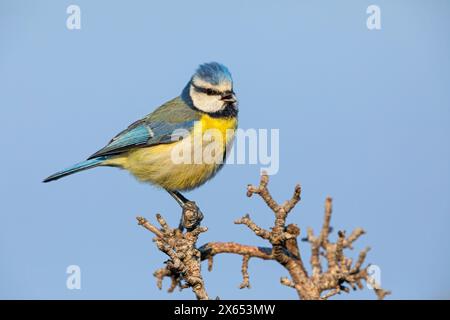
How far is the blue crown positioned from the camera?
5457mm

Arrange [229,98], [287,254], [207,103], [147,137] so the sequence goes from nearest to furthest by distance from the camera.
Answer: [287,254] → [229,98] → [207,103] → [147,137]

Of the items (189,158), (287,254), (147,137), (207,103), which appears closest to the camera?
(287,254)

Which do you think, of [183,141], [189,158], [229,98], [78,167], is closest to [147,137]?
[183,141]

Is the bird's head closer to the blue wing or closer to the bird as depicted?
the bird

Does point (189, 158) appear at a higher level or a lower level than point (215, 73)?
lower

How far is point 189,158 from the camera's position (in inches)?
212

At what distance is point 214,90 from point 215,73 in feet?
0.54

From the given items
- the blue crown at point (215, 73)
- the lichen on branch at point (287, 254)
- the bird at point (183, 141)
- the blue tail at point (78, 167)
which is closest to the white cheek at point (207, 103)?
the bird at point (183, 141)

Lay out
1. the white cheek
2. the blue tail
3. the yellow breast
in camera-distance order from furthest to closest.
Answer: the blue tail
the white cheek
the yellow breast

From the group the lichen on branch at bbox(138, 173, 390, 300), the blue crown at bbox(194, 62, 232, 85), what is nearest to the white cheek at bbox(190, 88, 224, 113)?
the blue crown at bbox(194, 62, 232, 85)

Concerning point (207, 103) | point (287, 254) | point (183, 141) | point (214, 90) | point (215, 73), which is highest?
point (215, 73)

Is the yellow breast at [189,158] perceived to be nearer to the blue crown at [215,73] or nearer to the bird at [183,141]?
the bird at [183,141]

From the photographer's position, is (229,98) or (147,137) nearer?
(229,98)

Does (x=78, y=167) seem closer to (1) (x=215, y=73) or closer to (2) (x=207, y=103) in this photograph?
(2) (x=207, y=103)
